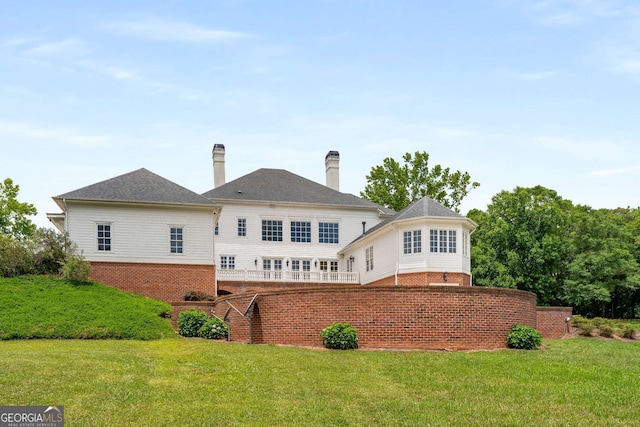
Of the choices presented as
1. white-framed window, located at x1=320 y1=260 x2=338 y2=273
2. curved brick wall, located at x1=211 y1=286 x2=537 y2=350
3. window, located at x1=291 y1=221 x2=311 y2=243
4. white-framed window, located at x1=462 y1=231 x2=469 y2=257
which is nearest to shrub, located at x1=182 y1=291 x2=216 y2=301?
curved brick wall, located at x1=211 y1=286 x2=537 y2=350

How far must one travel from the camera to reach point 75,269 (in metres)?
32.4

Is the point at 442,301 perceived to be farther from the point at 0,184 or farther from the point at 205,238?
the point at 0,184

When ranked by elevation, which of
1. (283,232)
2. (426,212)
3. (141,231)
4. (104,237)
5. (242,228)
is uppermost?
(426,212)

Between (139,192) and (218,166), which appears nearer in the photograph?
(139,192)

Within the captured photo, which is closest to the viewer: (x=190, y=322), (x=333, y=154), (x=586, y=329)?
(x=190, y=322)

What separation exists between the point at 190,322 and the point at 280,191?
19.8 m

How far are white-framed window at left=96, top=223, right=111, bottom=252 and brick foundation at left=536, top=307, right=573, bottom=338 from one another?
1923 centimetres

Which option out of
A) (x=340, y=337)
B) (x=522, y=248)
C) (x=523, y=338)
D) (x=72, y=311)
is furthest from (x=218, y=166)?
(x=523, y=338)

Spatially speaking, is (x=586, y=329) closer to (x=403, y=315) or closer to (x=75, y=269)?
(x=403, y=315)

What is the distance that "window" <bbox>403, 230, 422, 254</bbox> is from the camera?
3619 centimetres

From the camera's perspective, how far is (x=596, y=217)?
50.8m

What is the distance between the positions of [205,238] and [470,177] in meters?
26.1

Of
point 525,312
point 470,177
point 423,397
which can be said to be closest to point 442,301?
point 525,312

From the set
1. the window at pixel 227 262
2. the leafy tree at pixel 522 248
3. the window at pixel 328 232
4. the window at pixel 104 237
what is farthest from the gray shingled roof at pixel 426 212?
the window at pixel 104 237
